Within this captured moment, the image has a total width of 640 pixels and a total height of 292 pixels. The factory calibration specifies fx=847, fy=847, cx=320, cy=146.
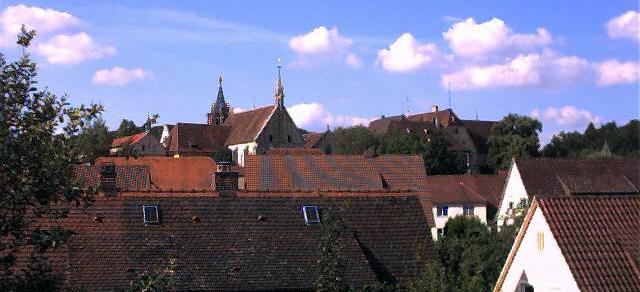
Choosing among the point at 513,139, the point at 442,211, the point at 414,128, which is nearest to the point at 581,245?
the point at 442,211

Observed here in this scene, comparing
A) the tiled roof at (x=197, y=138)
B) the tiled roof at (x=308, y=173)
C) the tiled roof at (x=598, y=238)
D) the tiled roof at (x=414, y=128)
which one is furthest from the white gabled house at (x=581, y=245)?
the tiled roof at (x=197, y=138)

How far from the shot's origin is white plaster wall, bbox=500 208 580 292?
16.7 metres

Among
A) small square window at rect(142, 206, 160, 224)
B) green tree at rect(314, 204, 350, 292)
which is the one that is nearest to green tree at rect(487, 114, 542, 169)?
small square window at rect(142, 206, 160, 224)

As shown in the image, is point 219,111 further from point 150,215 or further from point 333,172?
point 150,215

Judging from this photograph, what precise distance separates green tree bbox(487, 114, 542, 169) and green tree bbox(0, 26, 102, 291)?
86629mm

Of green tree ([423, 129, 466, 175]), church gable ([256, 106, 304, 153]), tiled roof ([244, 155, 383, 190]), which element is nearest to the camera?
tiled roof ([244, 155, 383, 190])

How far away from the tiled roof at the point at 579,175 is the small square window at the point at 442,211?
1156 centimetres

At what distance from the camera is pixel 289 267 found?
22016 millimetres

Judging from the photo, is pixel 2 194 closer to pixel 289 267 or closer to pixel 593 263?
pixel 593 263

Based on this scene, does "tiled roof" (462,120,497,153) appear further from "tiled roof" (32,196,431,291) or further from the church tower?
"tiled roof" (32,196,431,291)

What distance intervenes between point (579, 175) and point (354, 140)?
134 ft

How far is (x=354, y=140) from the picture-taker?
92375 millimetres

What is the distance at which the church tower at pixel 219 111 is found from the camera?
139875mm

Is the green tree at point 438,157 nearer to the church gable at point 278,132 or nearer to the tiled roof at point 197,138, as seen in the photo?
the church gable at point 278,132
